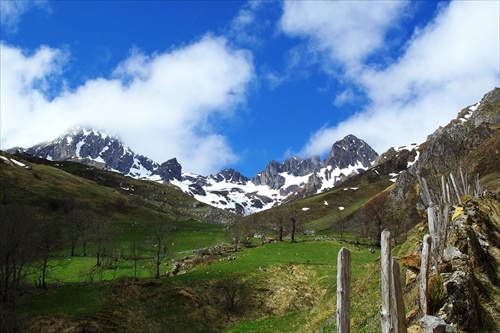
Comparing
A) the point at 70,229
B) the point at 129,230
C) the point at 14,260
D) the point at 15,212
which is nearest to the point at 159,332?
the point at 14,260

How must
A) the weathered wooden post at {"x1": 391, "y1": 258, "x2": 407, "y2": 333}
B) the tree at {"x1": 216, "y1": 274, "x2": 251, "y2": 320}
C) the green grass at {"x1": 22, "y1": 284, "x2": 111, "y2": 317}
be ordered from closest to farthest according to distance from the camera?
the weathered wooden post at {"x1": 391, "y1": 258, "x2": 407, "y2": 333} → the green grass at {"x1": 22, "y1": 284, "x2": 111, "y2": 317} → the tree at {"x1": 216, "y1": 274, "x2": 251, "y2": 320}

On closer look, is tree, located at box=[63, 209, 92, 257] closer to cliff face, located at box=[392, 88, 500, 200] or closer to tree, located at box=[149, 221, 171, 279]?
tree, located at box=[149, 221, 171, 279]

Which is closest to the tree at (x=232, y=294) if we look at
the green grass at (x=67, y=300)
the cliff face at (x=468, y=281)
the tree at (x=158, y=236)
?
the tree at (x=158, y=236)

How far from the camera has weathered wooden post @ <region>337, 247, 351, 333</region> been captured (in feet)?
28.9

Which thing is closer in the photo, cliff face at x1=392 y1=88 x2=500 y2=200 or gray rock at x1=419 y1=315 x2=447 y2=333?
gray rock at x1=419 y1=315 x2=447 y2=333

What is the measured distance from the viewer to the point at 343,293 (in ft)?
A: 29.3

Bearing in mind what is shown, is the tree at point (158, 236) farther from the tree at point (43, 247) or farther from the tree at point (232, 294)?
the tree at point (43, 247)

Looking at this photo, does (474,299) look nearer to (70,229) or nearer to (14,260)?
(14,260)

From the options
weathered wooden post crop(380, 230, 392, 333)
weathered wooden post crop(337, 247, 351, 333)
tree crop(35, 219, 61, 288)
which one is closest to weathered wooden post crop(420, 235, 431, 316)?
weathered wooden post crop(380, 230, 392, 333)

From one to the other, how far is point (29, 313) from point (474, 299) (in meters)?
39.0

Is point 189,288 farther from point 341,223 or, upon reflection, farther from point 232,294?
point 341,223

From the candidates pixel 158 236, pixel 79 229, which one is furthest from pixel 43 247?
pixel 79 229

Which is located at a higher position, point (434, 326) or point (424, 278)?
point (424, 278)

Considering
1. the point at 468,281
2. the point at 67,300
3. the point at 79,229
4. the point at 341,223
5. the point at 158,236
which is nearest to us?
the point at 468,281
